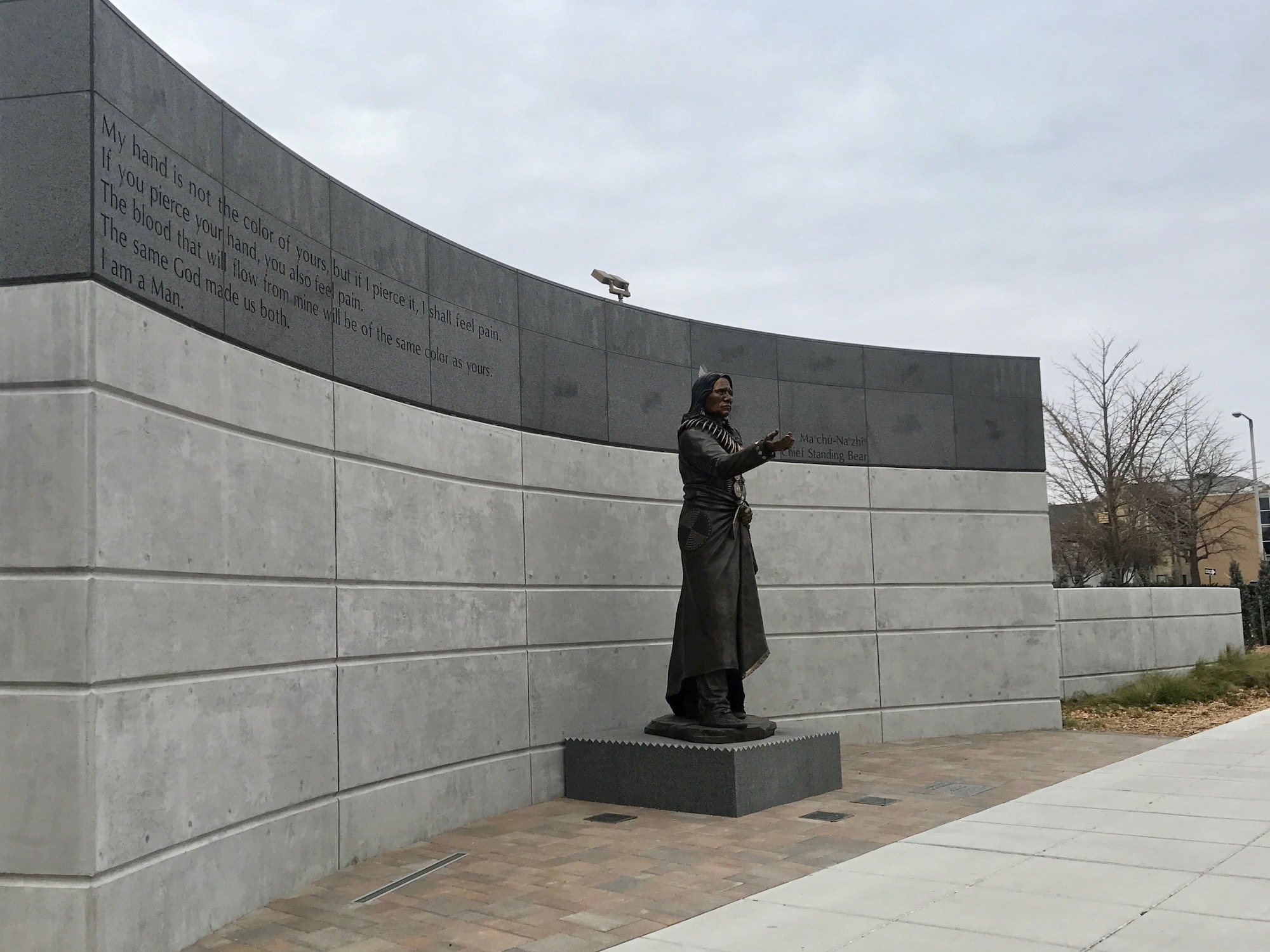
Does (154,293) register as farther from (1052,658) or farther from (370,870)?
(1052,658)

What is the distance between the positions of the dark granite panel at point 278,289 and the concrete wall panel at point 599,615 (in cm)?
271

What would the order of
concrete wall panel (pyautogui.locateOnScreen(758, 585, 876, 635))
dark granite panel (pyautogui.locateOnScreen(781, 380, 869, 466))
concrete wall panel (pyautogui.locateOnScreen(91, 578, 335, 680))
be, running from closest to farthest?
concrete wall panel (pyautogui.locateOnScreen(91, 578, 335, 680)) < concrete wall panel (pyautogui.locateOnScreen(758, 585, 876, 635)) < dark granite panel (pyautogui.locateOnScreen(781, 380, 869, 466))

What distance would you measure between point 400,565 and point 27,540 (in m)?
2.68

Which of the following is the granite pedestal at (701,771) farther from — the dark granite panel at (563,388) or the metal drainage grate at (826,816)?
the dark granite panel at (563,388)

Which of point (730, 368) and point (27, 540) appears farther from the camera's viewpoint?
point (730, 368)

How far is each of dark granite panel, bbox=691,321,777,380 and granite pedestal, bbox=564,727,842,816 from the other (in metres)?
3.54

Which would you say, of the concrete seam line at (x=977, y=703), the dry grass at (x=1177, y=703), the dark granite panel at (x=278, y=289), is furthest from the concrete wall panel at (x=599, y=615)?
the dry grass at (x=1177, y=703)

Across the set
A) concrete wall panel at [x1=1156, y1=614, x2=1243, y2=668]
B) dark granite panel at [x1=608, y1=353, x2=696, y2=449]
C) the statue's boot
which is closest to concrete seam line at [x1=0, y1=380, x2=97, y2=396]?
the statue's boot

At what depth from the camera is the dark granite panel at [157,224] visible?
185 inches

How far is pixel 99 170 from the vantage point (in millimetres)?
4676

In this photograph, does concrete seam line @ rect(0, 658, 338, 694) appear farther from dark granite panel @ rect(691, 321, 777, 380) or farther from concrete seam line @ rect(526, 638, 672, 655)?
dark granite panel @ rect(691, 321, 777, 380)

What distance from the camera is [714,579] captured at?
A: 789cm

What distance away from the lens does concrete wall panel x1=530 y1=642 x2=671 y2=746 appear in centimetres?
821

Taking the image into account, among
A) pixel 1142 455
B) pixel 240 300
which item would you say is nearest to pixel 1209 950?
pixel 240 300
